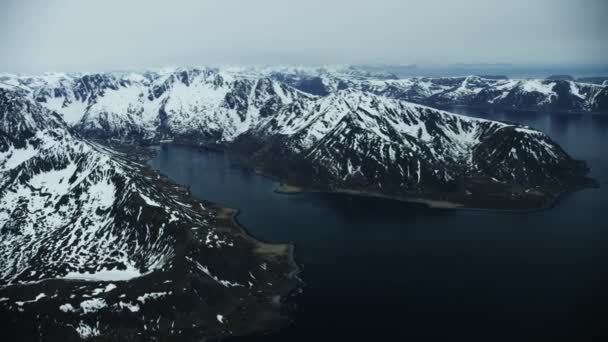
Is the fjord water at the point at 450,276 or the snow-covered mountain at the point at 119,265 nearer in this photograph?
the fjord water at the point at 450,276

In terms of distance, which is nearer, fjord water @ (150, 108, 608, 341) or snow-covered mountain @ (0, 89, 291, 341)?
fjord water @ (150, 108, 608, 341)

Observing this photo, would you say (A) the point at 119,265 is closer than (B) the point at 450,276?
No

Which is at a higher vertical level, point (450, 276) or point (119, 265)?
point (119, 265)

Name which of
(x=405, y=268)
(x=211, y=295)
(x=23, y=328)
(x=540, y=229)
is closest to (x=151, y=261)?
(x=211, y=295)

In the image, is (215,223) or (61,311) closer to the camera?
(61,311)

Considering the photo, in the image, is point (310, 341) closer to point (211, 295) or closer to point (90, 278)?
point (211, 295)
